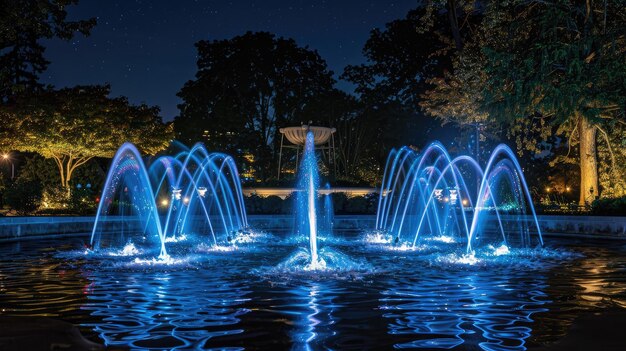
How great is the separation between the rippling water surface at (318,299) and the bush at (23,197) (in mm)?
17604

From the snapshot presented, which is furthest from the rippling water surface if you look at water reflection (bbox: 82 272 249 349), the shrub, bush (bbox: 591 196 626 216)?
the shrub

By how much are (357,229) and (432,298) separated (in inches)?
815

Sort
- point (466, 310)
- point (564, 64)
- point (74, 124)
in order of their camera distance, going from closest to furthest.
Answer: point (466, 310)
point (564, 64)
point (74, 124)

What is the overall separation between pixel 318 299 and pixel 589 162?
23270 millimetres

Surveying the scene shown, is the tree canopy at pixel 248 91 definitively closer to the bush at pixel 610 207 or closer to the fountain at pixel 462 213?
the fountain at pixel 462 213

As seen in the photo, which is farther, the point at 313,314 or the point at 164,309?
the point at 164,309

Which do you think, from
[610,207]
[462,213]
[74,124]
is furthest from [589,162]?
[74,124]

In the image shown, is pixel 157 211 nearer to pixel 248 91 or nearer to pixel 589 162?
pixel 589 162

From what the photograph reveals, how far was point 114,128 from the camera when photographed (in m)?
35.6

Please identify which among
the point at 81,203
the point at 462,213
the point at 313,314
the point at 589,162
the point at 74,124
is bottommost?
the point at 313,314

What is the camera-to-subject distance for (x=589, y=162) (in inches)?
1121

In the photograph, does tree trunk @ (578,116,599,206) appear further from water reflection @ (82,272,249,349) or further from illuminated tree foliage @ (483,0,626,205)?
water reflection @ (82,272,249,349)

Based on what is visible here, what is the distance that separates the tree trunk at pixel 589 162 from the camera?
28406mm

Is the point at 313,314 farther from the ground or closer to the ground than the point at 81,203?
closer to the ground
